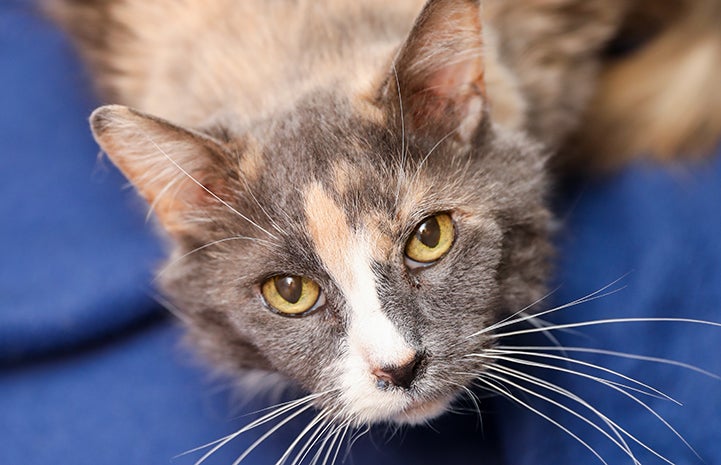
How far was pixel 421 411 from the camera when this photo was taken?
110 centimetres

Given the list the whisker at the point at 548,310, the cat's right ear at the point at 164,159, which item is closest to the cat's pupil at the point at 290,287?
the cat's right ear at the point at 164,159

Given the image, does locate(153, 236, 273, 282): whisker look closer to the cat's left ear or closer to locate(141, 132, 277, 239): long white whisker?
locate(141, 132, 277, 239): long white whisker

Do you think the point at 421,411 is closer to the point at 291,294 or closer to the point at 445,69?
the point at 291,294

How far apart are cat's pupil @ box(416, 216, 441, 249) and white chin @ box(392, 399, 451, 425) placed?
0.75 ft

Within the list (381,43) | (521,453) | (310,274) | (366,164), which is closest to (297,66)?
(381,43)

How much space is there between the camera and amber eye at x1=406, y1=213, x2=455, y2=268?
1101 millimetres

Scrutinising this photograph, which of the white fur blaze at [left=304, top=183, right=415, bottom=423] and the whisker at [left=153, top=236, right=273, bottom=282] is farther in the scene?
the whisker at [left=153, top=236, right=273, bottom=282]

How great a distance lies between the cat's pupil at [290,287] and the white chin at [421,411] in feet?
0.75

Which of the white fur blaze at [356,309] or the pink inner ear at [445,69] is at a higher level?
the pink inner ear at [445,69]

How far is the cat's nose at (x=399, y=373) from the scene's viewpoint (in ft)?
3.34

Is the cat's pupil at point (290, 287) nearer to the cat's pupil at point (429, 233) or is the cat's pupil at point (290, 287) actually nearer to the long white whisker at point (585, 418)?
→ the cat's pupil at point (429, 233)

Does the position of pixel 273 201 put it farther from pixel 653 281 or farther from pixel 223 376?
pixel 653 281

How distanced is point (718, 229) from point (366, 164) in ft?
2.42

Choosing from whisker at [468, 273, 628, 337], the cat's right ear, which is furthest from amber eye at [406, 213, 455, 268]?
the cat's right ear
